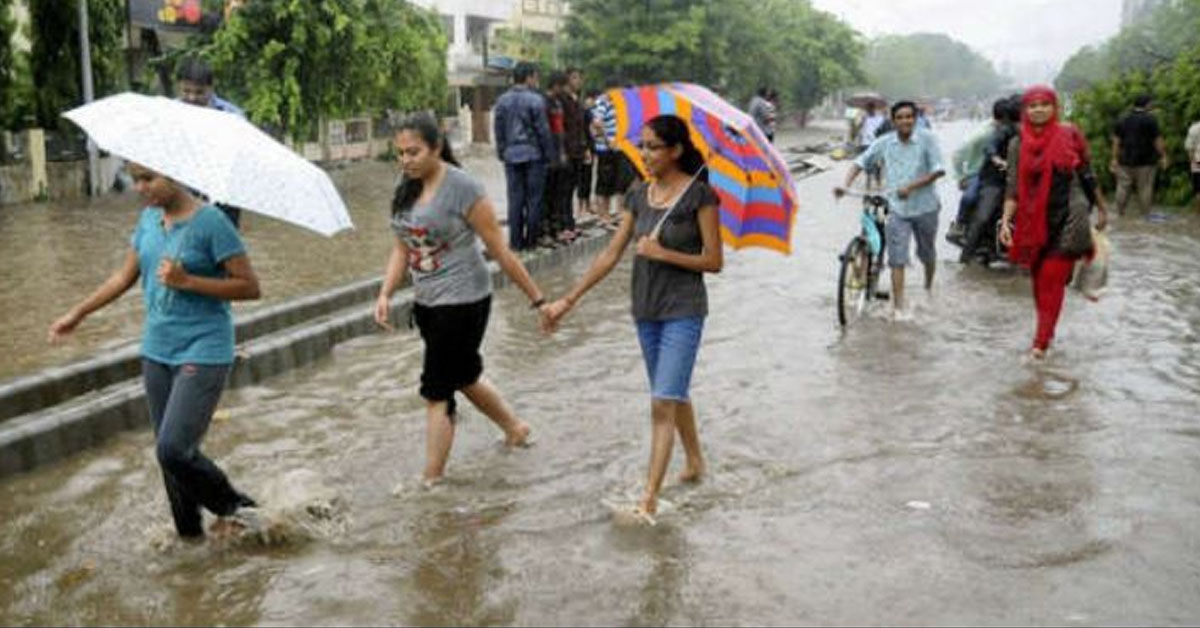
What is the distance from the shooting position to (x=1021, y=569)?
463cm

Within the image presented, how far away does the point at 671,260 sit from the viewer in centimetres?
504

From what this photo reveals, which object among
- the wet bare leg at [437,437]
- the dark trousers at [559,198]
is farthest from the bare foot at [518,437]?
the dark trousers at [559,198]

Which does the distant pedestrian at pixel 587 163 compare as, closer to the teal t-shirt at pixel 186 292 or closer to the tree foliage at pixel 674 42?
the teal t-shirt at pixel 186 292

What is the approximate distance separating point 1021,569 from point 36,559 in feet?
12.6

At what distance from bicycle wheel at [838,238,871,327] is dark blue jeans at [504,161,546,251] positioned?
12.4ft

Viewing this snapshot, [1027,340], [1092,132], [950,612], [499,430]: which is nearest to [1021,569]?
[950,612]

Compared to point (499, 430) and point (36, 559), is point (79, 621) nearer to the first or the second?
point (36, 559)

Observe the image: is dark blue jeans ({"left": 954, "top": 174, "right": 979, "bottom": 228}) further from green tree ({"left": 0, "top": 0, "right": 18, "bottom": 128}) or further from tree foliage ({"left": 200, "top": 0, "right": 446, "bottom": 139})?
green tree ({"left": 0, "top": 0, "right": 18, "bottom": 128})

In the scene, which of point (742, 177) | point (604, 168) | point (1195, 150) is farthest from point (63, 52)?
point (742, 177)

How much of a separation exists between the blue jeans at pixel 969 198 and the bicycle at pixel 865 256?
294 centimetres

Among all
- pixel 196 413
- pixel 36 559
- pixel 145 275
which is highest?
pixel 145 275

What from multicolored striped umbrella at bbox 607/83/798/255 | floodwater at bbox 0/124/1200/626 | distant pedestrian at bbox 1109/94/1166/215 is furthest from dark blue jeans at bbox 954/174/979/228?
multicolored striped umbrella at bbox 607/83/798/255

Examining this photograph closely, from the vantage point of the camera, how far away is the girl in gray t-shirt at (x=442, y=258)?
5277 millimetres

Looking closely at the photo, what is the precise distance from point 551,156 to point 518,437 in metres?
6.62
